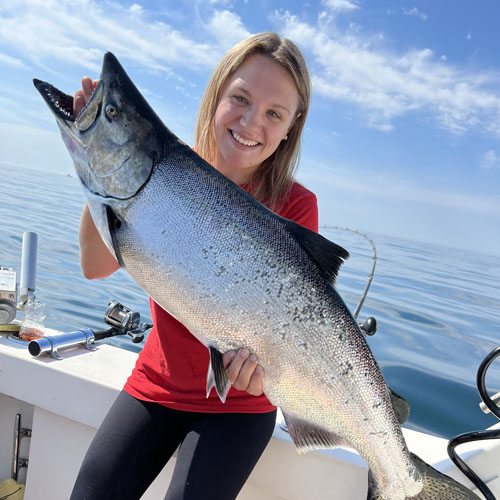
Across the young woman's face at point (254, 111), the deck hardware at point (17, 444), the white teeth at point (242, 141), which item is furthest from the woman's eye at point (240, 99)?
the deck hardware at point (17, 444)

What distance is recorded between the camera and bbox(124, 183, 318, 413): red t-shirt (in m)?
2.12

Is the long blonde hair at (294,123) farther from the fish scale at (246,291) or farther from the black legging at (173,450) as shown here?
the black legging at (173,450)

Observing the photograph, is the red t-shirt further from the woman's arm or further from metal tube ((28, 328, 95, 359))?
metal tube ((28, 328, 95, 359))

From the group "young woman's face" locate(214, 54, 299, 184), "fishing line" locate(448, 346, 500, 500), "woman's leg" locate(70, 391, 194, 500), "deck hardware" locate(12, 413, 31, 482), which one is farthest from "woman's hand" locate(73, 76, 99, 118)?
"deck hardware" locate(12, 413, 31, 482)

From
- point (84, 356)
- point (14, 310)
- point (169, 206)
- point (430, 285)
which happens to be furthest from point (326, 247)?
point (430, 285)

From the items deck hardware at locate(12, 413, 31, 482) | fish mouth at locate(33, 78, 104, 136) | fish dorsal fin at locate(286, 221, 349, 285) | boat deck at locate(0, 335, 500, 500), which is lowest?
deck hardware at locate(12, 413, 31, 482)

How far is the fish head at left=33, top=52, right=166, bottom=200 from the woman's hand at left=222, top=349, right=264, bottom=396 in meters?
0.68

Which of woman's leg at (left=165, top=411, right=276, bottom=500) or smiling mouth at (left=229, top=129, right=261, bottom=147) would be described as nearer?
woman's leg at (left=165, top=411, right=276, bottom=500)

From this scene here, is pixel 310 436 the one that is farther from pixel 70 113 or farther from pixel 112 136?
pixel 70 113

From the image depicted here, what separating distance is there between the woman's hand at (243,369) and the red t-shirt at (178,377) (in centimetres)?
36

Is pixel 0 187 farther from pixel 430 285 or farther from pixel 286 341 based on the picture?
pixel 286 341

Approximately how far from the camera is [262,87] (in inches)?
93.1

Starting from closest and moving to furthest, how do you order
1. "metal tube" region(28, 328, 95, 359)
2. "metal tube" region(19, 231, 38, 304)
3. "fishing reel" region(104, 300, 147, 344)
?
"metal tube" region(28, 328, 95, 359)
"metal tube" region(19, 231, 38, 304)
"fishing reel" region(104, 300, 147, 344)

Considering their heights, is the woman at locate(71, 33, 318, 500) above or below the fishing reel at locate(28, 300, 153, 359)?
above
